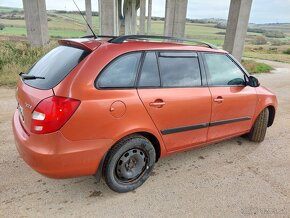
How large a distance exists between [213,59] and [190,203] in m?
1.89

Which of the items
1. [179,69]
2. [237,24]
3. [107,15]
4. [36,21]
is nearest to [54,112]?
[179,69]

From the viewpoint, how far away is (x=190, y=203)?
107 inches

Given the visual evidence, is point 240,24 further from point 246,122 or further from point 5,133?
point 5,133

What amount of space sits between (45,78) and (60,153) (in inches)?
31.0

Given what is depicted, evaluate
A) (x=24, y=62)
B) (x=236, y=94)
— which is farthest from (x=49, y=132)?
(x=24, y=62)

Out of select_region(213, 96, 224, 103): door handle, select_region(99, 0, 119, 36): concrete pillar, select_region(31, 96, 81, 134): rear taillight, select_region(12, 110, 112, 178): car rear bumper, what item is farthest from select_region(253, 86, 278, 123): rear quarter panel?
select_region(99, 0, 119, 36): concrete pillar

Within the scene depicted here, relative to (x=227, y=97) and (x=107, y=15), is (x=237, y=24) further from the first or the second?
(x=227, y=97)

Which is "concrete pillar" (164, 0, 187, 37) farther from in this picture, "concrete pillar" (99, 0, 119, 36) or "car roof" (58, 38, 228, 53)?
"car roof" (58, 38, 228, 53)

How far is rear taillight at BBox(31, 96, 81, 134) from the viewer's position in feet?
7.35

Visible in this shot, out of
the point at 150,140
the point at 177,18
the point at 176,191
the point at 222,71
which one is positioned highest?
the point at 177,18

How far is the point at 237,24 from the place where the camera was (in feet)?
43.1

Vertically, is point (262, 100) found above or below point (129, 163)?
above

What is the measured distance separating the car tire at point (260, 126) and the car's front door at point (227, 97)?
0.32 metres

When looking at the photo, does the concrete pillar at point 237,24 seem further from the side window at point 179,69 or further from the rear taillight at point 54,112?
the rear taillight at point 54,112
